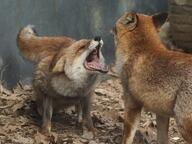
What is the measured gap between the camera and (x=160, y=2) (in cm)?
1143

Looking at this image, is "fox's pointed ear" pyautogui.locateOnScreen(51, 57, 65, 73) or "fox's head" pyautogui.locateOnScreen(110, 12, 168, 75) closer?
"fox's head" pyautogui.locateOnScreen(110, 12, 168, 75)

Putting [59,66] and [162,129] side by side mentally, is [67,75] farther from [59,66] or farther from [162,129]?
[162,129]

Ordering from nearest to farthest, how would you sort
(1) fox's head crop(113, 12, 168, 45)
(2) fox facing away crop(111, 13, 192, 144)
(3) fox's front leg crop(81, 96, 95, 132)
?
(2) fox facing away crop(111, 13, 192, 144) → (1) fox's head crop(113, 12, 168, 45) → (3) fox's front leg crop(81, 96, 95, 132)

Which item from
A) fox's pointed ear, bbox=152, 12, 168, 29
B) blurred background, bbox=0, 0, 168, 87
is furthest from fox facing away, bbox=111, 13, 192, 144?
blurred background, bbox=0, 0, 168, 87

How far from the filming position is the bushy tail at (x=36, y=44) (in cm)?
849

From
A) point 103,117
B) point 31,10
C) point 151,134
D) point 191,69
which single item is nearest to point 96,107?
point 103,117

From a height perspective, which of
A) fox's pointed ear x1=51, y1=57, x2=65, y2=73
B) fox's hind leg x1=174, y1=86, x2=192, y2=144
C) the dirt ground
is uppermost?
fox's pointed ear x1=51, y1=57, x2=65, y2=73

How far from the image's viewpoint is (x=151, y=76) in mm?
7070

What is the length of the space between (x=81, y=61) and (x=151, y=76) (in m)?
1.18

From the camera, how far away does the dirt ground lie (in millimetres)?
7988

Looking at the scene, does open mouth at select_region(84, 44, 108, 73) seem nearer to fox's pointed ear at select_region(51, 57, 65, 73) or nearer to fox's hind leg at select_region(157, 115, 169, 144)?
fox's pointed ear at select_region(51, 57, 65, 73)

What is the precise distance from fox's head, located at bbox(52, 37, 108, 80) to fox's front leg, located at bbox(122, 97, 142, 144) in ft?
2.09

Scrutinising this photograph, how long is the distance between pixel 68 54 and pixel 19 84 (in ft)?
5.82

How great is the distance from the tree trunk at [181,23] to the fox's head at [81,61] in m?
3.31
